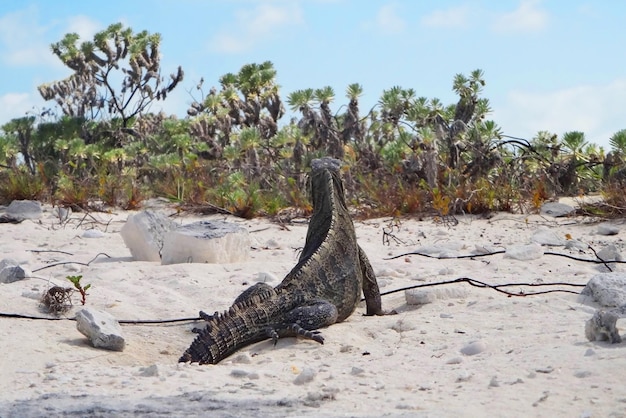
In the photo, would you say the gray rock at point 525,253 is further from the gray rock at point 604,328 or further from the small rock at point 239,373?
the small rock at point 239,373

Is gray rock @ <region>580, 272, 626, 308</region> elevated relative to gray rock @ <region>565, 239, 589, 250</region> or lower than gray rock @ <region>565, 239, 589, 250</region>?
lower

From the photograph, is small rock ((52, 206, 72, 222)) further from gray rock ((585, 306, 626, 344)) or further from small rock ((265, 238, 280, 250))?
gray rock ((585, 306, 626, 344))

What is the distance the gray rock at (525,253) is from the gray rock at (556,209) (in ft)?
9.64

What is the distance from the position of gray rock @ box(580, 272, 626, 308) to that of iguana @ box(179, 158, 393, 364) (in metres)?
1.44

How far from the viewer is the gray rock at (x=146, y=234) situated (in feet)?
27.5

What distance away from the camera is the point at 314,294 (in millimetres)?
5488

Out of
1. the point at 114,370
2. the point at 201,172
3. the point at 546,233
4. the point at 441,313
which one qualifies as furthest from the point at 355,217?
the point at 114,370

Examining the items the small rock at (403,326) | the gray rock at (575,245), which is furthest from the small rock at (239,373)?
the gray rock at (575,245)

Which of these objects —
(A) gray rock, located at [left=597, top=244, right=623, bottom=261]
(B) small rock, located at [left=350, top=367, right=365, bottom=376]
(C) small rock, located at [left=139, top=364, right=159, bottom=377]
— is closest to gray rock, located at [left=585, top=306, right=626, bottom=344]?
(B) small rock, located at [left=350, top=367, right=365, bottom=376]

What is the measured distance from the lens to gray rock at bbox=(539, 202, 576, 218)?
419 inches

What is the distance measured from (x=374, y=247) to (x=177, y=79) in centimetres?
1806

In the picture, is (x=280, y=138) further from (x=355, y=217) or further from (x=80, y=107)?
(x=80, y=107)

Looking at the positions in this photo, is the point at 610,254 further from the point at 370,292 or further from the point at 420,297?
the point at 370,292

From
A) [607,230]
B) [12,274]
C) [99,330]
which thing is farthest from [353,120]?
[99,330]
